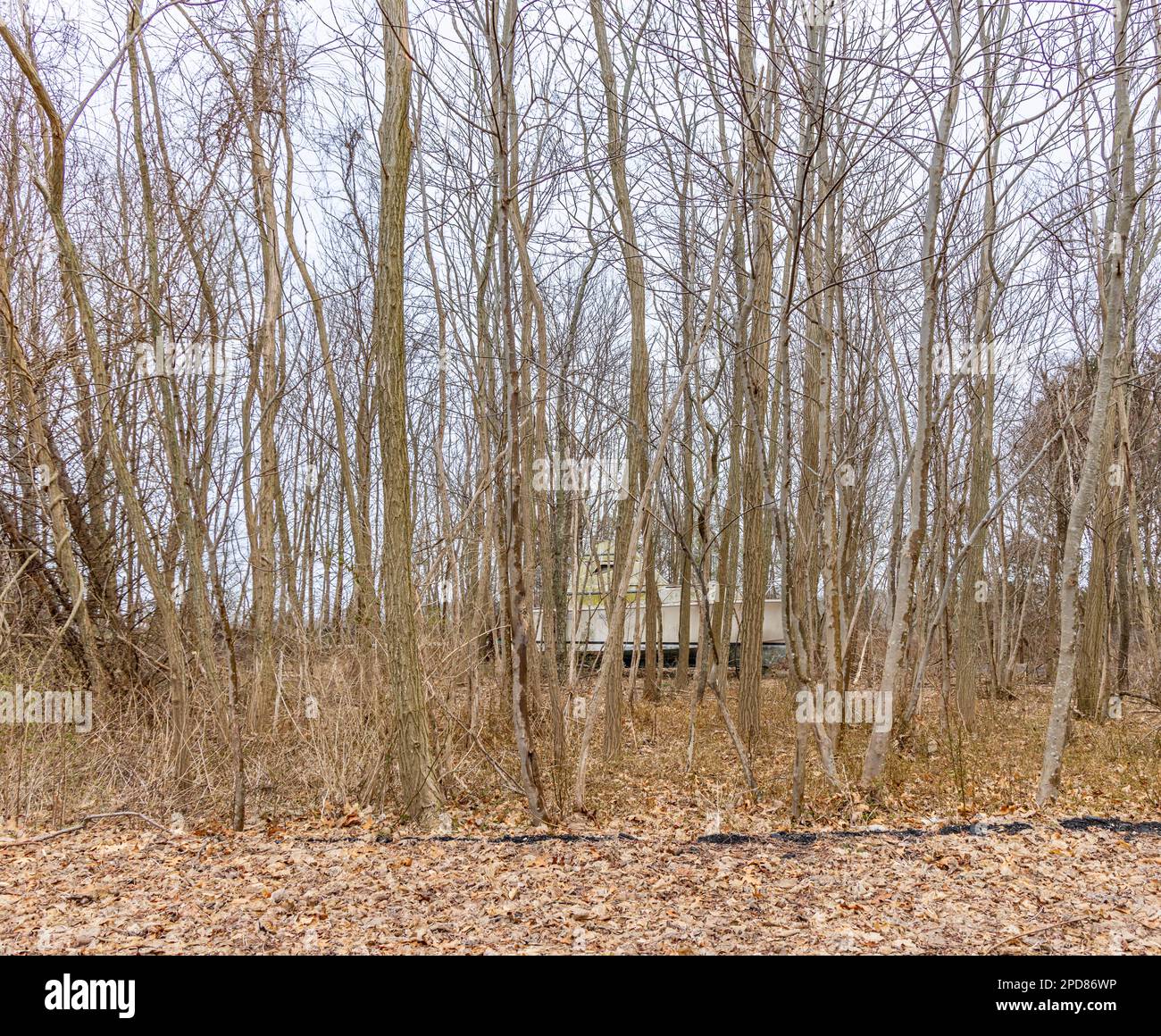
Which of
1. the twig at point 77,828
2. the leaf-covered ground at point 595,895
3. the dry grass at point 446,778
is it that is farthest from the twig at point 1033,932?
the twig at point 77,828

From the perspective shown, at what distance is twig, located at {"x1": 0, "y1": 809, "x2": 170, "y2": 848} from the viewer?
16.9 ft

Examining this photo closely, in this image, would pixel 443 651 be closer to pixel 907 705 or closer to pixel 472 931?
pixel 472 931

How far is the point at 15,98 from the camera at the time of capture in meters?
7.29

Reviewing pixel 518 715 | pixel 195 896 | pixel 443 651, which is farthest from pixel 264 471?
pixel 195 896

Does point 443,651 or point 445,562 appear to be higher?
point 445,562

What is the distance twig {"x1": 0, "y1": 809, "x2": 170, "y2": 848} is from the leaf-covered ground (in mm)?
98


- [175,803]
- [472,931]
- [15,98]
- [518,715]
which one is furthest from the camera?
[15,98]

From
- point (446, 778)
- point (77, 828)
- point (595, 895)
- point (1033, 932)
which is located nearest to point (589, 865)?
point (595, 895)

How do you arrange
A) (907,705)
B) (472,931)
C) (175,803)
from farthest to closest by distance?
(907,705) < (175,803) < (472,931)

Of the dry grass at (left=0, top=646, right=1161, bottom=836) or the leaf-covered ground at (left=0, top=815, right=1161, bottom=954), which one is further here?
the dry grass at (left=0, top=646, right=1161, bottom=836)

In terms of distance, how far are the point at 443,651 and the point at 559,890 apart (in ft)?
8.95

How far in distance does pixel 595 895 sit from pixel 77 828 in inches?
146

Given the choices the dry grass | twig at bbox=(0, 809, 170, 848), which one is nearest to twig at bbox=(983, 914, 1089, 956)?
the dry grass

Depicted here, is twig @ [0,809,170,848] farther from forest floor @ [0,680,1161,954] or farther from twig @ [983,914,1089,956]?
twig @ [983,914,1089,956]
